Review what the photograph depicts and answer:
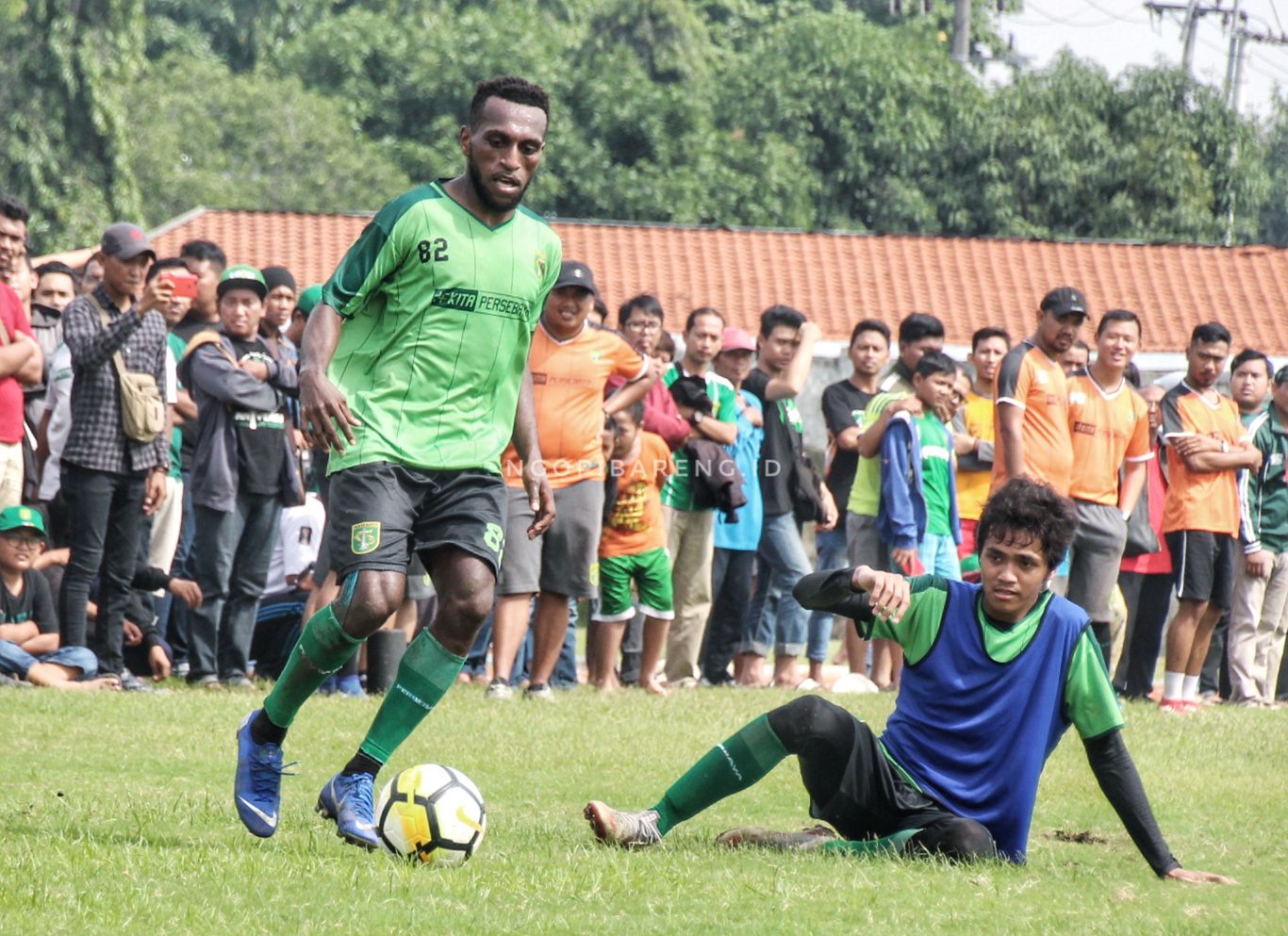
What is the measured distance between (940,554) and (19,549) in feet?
18.6

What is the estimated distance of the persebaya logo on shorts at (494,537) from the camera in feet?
20.6

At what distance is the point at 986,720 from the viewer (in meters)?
6.35

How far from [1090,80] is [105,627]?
34801mm

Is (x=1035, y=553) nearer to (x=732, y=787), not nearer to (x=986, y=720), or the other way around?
(x=986, y=720)

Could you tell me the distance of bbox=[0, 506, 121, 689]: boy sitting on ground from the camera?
10.2 m

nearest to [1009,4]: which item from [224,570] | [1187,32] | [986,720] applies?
[1187,32]

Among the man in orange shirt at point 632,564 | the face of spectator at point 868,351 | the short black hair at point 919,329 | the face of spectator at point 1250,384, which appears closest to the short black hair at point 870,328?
the face of spectator at point 868,351

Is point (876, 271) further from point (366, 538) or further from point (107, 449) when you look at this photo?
point (366, 538)

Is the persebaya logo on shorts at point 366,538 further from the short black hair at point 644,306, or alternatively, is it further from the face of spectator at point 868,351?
the face of spectator at point 868,351

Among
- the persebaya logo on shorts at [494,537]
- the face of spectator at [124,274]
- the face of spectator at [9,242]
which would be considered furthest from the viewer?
the face of spectator at [9,242]

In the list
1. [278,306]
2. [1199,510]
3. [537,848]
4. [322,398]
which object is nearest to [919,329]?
[1199,510]

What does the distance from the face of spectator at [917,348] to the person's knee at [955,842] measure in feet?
22.6

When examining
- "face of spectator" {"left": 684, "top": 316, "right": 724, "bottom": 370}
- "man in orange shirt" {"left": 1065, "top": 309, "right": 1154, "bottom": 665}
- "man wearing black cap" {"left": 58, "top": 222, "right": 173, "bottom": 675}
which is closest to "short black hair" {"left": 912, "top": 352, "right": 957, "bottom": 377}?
"man in orange shirt" {"left": 1065, "top": 309, "right": 1154, "bottom": 665}

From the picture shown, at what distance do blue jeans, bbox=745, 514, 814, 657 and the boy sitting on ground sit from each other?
4.60 meters
